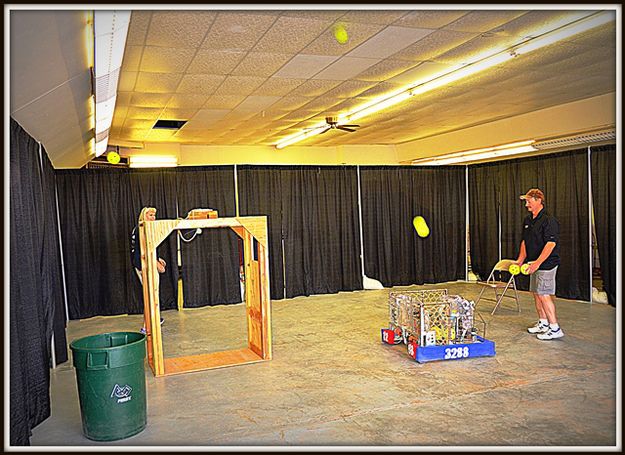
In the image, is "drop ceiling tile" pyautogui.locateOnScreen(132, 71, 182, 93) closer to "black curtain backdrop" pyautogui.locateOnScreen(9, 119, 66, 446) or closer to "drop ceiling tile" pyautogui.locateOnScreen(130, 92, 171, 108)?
"drop ceiling tile" pyautogui.locateOnScreen(130, 92, 171, 108)

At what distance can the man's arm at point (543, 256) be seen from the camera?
18.4 ft

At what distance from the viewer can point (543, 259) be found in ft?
18.5

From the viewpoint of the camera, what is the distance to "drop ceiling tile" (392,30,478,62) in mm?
4344

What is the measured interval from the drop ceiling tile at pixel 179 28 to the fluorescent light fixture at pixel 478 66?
2637 millimetres

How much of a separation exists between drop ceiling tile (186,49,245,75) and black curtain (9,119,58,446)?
5.19 ft

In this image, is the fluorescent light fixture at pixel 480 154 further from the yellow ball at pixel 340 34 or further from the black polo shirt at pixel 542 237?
the yellow ball at pixel 340 34

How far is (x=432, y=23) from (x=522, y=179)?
18.1ft

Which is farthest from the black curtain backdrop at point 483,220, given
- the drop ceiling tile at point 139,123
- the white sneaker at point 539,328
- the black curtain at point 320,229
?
the drop ceiling tile at point 139,123

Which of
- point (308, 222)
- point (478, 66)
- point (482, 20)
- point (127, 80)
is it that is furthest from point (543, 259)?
point (127, 80)

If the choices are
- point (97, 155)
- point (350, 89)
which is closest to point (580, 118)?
point (350, 89)

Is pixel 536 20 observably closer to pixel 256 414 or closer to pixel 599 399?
pixel 599 399

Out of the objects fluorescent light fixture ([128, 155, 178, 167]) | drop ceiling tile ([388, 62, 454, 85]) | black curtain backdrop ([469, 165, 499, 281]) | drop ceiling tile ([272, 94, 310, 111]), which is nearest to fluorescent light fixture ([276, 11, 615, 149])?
drop ceiling tile ([388, 62, 454, 85])

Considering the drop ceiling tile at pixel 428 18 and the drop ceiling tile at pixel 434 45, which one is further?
the drop ceiling tile at pixel 434 45

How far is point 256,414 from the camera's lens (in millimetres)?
3939
